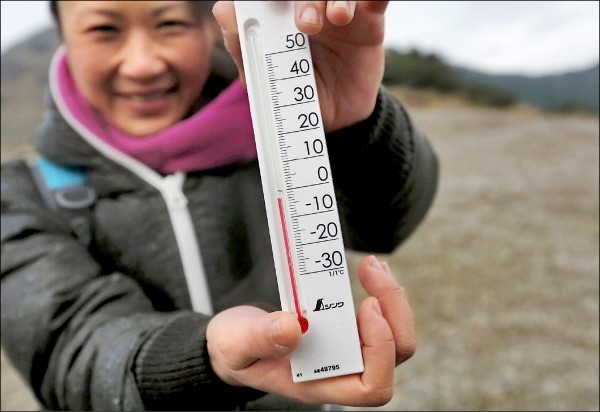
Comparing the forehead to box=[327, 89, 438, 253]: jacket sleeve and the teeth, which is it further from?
box=[327, 89, 438, 253]: jacket sleeve

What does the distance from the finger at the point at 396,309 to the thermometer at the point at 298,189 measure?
2 cm

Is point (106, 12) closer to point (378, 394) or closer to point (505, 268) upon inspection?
point (378, 394)

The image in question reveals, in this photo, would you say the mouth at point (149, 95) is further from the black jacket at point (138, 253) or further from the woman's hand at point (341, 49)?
the woman's hand at point (341, 49)

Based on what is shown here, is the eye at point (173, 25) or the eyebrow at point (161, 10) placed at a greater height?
the eyebrow at point (161, 10)

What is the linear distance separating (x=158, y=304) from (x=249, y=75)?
1.25ft

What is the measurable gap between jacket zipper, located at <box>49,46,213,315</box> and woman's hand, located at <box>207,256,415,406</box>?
26 centimetres

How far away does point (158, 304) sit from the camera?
26.9 inches

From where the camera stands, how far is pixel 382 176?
1.98 ft

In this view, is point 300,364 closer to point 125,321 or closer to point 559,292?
point 125,321

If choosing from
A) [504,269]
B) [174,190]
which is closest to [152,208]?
[174,190]

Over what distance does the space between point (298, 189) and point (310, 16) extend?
0.09m

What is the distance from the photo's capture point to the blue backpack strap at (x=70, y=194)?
2.23 ft

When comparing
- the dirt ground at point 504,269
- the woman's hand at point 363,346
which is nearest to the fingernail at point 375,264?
the woman's hand at point 363,346

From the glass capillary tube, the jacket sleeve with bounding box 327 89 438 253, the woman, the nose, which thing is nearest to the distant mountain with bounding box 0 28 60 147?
the woman
